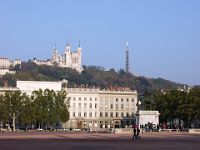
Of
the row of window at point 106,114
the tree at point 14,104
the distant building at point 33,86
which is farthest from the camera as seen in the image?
the row of window at point 106,114

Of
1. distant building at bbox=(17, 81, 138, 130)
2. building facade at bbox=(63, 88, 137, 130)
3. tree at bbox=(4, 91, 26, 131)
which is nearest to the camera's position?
tree at bbox=(4, 91, 26, 131)

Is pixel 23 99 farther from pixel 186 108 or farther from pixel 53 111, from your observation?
pixel 186 108

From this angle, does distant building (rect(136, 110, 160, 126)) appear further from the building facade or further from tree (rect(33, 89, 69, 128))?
the building facade

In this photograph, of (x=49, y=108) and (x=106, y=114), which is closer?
(x=49, y=108)

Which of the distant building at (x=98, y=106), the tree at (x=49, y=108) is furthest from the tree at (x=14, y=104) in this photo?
the distant building at (x=98, y=106)

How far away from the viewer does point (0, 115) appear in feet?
410

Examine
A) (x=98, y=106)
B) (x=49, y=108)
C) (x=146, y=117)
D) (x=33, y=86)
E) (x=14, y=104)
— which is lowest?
(x=146, y=117)

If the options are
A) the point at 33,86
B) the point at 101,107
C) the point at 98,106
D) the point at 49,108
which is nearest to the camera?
the point at 49,108

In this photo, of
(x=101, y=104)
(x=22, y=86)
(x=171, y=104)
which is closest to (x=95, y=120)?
(x=101, y=104)
